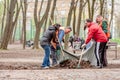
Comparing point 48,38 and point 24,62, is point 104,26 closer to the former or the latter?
point 48,38

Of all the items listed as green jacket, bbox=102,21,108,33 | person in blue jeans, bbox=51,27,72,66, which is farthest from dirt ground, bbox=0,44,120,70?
green jacket, bbox=102,21,108,33

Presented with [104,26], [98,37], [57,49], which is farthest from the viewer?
[104,26]

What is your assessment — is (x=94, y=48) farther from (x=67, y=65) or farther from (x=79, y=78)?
(x=79, y=78)

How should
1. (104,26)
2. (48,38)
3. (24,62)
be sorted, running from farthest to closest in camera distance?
(24,62) → (104,26) → (48,38)

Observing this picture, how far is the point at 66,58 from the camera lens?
16297 mm

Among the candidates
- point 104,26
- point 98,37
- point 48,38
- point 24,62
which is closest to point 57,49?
point 48,38

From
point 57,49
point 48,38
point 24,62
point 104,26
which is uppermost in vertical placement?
point 104,26

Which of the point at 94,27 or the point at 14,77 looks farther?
the point at 94,27

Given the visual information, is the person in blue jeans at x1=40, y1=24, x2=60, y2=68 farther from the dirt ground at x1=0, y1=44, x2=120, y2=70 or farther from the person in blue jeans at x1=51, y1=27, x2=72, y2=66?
the dirt ground at x1=0, y1=44, x2=120, y2=70

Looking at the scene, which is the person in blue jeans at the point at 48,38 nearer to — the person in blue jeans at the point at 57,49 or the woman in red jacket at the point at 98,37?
the person in blue jeans at the point at 57,49

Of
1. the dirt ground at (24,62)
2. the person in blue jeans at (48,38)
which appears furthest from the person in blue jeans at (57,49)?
the dirt ground at (24,62)

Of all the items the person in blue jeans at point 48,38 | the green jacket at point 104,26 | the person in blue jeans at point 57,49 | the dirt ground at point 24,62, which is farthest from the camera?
the green jacket at point 104,26

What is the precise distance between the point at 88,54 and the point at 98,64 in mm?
711

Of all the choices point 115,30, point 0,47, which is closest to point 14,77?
point 0,47
